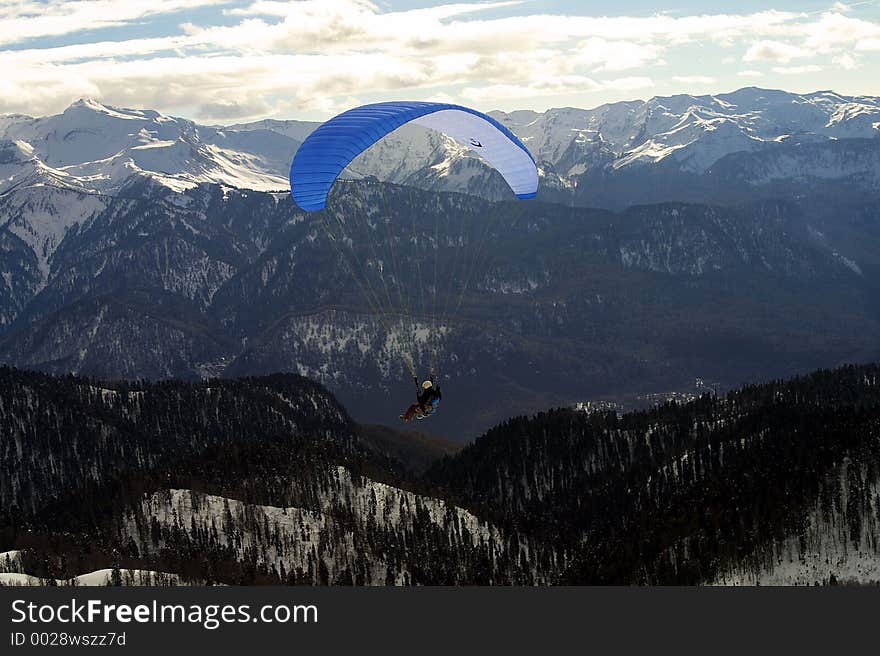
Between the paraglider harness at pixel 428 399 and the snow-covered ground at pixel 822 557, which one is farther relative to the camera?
the snow-covered ground at pixel 822 557

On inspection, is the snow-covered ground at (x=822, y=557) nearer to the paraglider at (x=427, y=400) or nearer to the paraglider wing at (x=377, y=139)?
the paraglider wing at (x=377, y=139)

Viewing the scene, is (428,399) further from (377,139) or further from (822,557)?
(822,557)

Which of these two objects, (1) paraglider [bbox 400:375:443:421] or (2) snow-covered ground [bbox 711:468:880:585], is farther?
(2) snow-covered ground [bbox 711:468:880:585]

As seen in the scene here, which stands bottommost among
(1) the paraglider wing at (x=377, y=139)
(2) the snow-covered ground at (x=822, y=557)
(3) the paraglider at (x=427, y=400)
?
(2) the snow-covered ground at (x=822, y=557)

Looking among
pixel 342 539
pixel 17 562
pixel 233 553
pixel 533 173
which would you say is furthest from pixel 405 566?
pixel 533 173

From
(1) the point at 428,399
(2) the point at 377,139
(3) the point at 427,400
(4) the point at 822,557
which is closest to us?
(1) the point at 428,399

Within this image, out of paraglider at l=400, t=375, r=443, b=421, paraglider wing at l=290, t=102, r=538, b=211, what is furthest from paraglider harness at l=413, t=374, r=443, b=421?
paraglider wing at l=290, t=102, r=538, b=211

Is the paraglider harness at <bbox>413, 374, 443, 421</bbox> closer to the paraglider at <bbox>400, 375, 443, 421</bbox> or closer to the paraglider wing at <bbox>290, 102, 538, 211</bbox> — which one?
the paraglider at <bbox>400, 375, 443, 421</bbox>

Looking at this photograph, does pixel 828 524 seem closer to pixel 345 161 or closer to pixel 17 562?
pixel 345 161

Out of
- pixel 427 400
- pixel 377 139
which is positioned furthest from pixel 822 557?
pixel 377 139

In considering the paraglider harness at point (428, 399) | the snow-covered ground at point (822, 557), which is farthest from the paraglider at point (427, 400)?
the snow-covered ground at point (822, 557)
